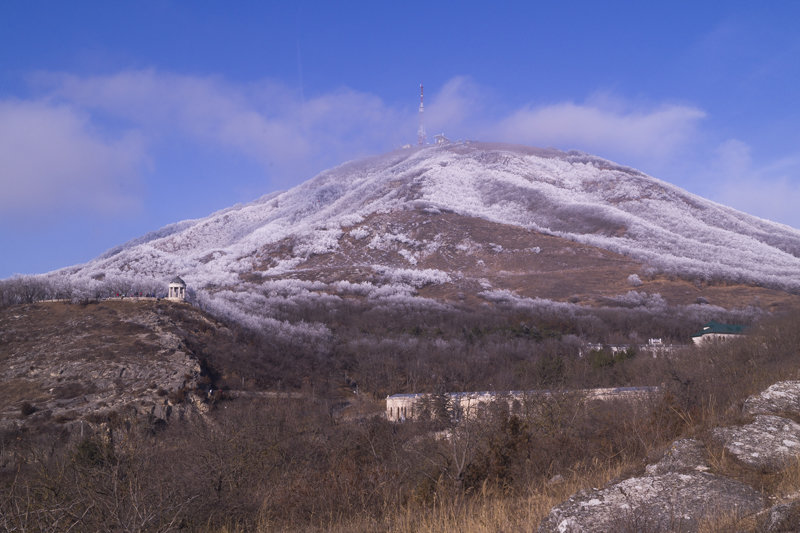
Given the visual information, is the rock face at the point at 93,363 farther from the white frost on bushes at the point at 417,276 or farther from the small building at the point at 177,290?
the white frost on bushes at the point at 417,276

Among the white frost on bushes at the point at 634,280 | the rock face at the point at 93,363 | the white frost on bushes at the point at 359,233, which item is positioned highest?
the white frost on bushes at the point at 359,233

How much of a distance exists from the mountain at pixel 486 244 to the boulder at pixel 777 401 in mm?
57553

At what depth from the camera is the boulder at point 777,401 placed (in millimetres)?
7204

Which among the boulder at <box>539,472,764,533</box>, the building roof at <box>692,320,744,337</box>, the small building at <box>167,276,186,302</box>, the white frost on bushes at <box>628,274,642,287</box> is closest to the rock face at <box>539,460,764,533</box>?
the boulder at <box>539,472,764,533</box>

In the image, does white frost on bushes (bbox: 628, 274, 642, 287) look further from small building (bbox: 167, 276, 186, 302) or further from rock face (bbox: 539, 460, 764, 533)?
rock face (bbox: 539, 460, 764, 533)

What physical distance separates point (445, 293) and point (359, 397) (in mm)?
29533

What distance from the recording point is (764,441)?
20.1 ft

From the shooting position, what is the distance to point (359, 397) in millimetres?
47938

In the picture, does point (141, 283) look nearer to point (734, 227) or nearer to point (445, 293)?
point (445, 293)

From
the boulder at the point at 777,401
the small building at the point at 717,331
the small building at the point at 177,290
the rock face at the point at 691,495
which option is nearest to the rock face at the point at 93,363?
the small building at the point at 177,290

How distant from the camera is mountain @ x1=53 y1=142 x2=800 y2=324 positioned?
7088 cm

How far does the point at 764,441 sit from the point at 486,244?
7988cm

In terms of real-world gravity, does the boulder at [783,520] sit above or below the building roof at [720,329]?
above

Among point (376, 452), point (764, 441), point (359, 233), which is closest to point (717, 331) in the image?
point (376, 452)
